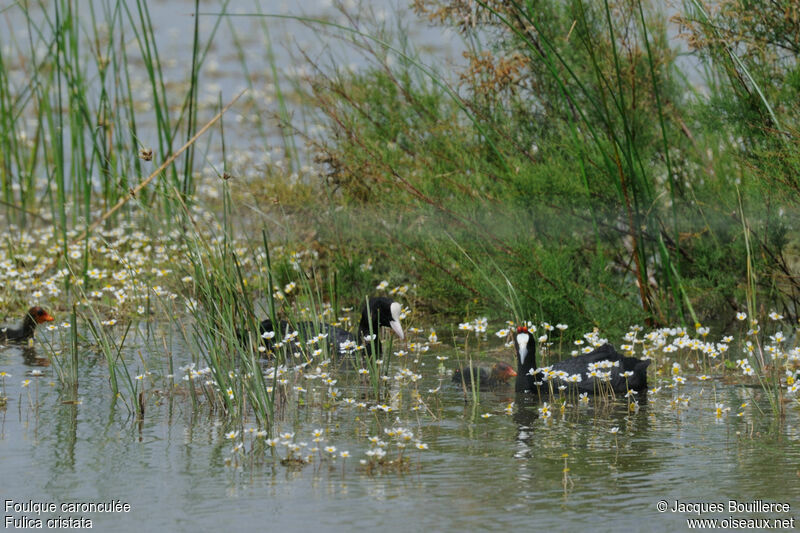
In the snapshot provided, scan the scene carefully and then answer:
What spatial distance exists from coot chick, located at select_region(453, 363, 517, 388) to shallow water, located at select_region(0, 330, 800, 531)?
321mm

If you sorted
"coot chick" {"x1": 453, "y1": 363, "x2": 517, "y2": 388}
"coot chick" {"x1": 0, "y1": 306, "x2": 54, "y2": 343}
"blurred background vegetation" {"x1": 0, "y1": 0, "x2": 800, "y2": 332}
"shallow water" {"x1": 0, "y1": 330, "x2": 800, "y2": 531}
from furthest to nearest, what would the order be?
"coot chick" {"x1": 0, "y1": 306, "x2": 54, "y2": 343} → "blurred background vegetation" {"x1": 0, "y1": 0, "x2": 800, "y2": 332} → "coot chick" {"x1": 453, "y1": 363, "x2": 517, "y2": 388} → "shallow water" {"x1": 0, "y1": 330, "x2": 800, "y2": 531}

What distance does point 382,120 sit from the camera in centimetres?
912

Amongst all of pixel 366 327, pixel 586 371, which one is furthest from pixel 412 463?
pixel 366 327

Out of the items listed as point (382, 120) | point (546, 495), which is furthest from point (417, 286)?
point (546, 495)

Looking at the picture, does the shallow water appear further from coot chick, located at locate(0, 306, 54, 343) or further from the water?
coot chick, located at locate(0, 306, 54, 343)

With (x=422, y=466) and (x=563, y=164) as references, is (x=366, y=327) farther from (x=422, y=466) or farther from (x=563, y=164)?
(x=422, y=466)

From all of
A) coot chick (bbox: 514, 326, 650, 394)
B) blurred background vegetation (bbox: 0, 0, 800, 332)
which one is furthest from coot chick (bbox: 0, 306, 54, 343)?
coot chick (bbox: 514, 326, 650, 394)

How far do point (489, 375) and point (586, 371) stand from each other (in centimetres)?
60

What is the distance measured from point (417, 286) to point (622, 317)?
5.53 ft

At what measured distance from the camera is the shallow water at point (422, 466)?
4305 millimetres

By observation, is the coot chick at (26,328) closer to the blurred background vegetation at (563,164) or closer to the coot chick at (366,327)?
the blurred background vegetation at (563,164)

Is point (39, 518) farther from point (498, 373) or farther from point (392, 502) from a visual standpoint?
point (498, 373)

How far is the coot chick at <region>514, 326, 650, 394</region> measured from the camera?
21.3ft

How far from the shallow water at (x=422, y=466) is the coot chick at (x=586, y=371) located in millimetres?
214
